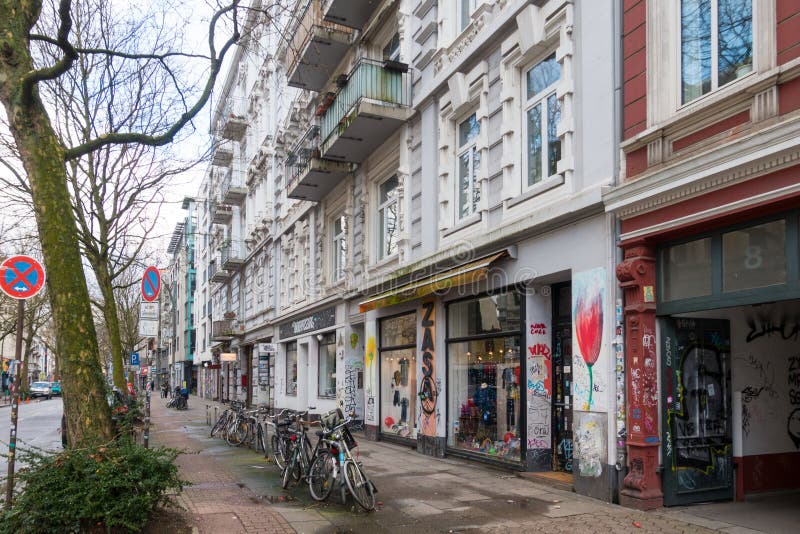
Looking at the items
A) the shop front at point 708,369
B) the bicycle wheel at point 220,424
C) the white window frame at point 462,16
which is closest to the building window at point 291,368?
the bicycle wheel at point 220,424

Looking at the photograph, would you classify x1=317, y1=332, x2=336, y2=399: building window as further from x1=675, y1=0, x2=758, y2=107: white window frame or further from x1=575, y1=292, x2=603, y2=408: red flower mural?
x1=675, y1=0, x2=758, y2=107: white window frame

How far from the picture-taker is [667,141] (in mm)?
8023

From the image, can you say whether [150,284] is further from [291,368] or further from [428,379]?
[291,368]

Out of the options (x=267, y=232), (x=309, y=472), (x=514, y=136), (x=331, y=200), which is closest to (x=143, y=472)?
(x=309, y=472)

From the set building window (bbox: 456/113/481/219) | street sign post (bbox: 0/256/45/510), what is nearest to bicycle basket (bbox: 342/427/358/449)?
street sign post (bbox: 0/256/45/510)

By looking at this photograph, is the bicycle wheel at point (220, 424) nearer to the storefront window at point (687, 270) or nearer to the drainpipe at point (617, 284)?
the drainpipe at point (617, 284)

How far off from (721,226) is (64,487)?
7.30 m

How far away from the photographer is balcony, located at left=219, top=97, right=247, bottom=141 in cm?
3506

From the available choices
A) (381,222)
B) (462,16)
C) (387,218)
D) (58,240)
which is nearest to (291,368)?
(381,222)

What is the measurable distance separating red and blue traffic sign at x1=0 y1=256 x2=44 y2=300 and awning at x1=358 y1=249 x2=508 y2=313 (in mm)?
6506

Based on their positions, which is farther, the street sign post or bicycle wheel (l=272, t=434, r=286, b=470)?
bicycle wheel (l=272, t=434, r=286, b=470)

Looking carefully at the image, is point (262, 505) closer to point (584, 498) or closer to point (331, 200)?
point (584, 498)

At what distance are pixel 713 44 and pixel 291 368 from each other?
21.5 meters

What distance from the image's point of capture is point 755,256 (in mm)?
7137
